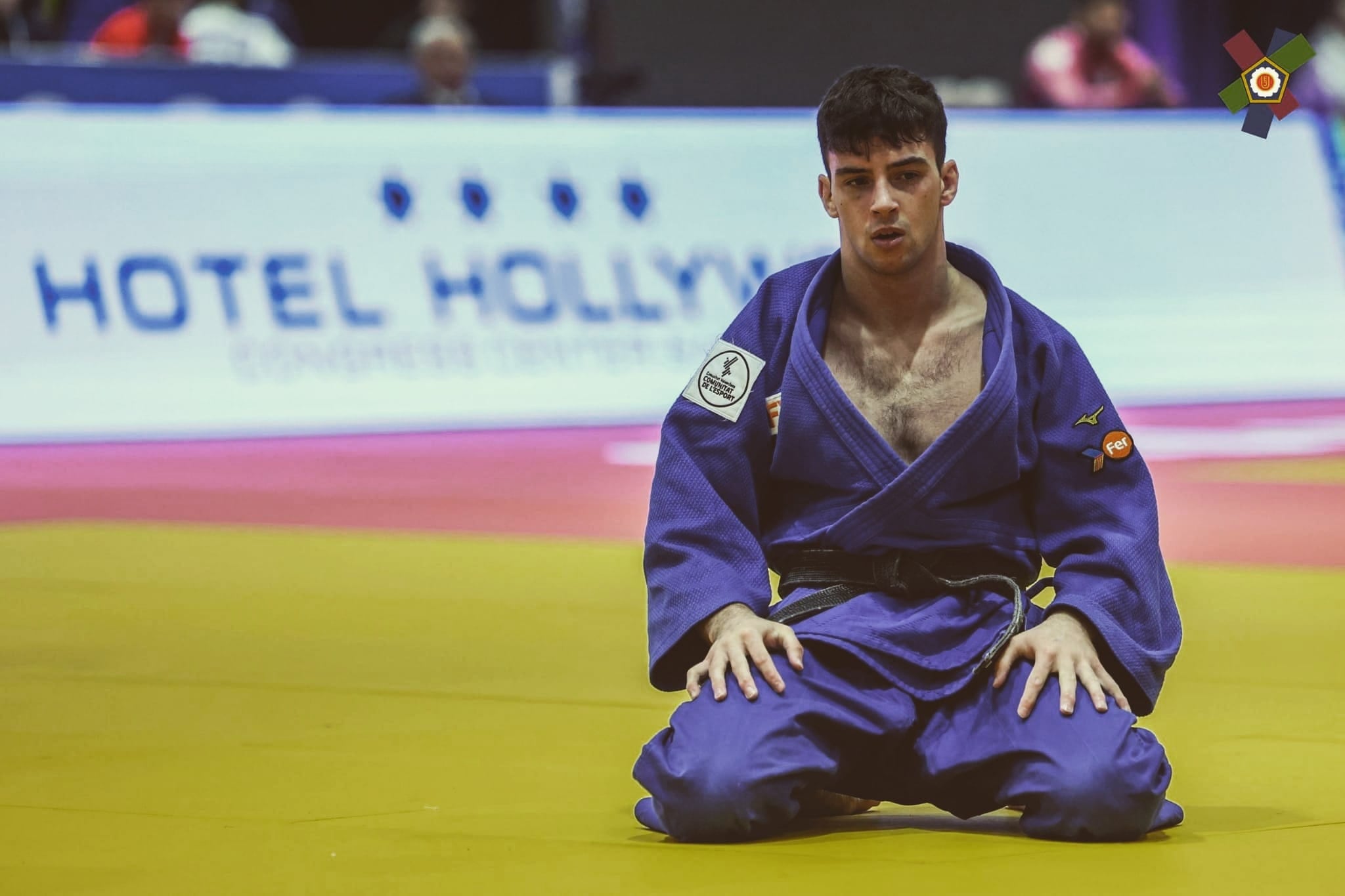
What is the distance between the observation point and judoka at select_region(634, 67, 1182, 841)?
97.2 inches

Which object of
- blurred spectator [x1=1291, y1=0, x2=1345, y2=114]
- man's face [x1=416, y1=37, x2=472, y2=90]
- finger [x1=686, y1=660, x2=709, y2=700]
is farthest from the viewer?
blurred spectator [x1=1291, y1=0, x2=1345, y2=114]

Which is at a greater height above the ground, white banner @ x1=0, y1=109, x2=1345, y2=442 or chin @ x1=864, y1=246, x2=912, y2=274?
chin @ x1=864, y1=246, x2=912, y2=274

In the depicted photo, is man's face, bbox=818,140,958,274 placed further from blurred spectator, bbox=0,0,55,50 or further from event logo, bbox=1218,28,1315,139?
blurred spectator, bbox=0,0,55,50

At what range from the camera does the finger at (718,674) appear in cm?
248

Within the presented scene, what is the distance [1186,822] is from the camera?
256 cm

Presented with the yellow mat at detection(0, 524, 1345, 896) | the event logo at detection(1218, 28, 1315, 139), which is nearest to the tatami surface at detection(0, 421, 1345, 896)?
the yellow mat at detection(0, 524, 1345, 896)

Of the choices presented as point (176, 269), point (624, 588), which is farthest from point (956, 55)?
point (624, 588)

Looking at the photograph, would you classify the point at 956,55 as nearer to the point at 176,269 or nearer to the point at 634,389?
the point at 634,389

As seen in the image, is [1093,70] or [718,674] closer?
[718,674]

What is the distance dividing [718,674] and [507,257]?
18.3 feet

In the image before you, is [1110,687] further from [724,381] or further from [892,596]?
[724,381]

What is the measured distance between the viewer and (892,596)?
8.66ft

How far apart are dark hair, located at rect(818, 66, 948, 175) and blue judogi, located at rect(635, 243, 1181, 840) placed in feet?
0.81

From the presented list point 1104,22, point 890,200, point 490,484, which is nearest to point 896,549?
point 890,200
